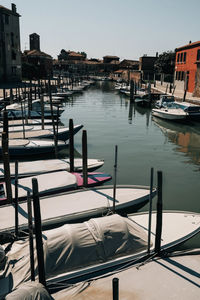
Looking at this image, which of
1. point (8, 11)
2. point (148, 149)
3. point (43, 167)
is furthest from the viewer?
point (8, 11)

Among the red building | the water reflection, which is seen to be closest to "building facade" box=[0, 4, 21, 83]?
the red building

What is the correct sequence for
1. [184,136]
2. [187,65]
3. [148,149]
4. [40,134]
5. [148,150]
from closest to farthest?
[40,134], [148,150], [148,149], [184,136], [187,65]

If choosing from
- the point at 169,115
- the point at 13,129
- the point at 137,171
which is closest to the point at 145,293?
the point at 137,171

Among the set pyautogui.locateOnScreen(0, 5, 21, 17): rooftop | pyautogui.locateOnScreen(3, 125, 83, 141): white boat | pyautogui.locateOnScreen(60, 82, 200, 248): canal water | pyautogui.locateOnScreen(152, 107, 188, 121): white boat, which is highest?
pyautogui.locateOnScreen(0, 5, 21, 17): rooftop

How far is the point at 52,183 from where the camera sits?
44.1ft

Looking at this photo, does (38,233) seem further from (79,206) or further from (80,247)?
(79,206)

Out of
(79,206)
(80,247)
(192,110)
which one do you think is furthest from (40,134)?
(192,110)

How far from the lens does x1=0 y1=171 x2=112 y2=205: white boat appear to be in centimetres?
1267

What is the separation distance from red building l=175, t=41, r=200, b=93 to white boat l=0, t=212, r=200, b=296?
40579 millimetres

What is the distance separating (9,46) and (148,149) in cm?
5323

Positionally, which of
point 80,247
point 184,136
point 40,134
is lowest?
point 184,136

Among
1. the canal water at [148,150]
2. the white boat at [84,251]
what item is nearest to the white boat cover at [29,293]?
the white boat at [84,251]

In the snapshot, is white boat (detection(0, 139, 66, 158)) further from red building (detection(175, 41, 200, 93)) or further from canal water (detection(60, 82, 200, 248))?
red building (detection(175, 41, 200, 93))

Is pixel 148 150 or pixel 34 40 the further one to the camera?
pixel 34 40
